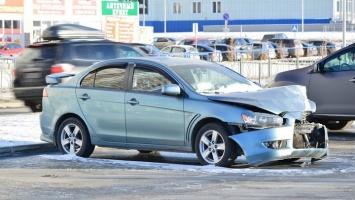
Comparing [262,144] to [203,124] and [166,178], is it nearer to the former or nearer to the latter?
[203,124]

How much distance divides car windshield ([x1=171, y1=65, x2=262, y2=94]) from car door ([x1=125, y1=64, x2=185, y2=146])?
0.28m

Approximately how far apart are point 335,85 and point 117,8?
33741 mm

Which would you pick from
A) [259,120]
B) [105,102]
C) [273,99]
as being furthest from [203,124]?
[105,102]

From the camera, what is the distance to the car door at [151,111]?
12.0 meters

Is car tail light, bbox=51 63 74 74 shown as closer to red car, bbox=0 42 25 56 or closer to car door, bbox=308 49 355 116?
car door, bbox=308 49 355 116

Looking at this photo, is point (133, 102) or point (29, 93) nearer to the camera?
point (133, 102)

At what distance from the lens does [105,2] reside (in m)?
48.0

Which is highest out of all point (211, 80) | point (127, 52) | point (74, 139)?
point (127, 52)

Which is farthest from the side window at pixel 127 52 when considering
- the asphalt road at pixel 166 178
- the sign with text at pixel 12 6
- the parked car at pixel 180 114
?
the sign with text at pixel 12 6

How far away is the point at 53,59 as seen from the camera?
19.5 m

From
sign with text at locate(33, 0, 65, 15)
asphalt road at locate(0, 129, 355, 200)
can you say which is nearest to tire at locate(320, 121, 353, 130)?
asphalt road at locate(0, 129, 355, 200)

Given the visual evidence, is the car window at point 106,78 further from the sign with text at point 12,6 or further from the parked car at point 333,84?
the sign with text at point 12,6

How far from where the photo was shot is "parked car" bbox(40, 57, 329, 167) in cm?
1141

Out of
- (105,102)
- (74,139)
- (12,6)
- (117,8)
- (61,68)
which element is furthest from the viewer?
(12,6)
